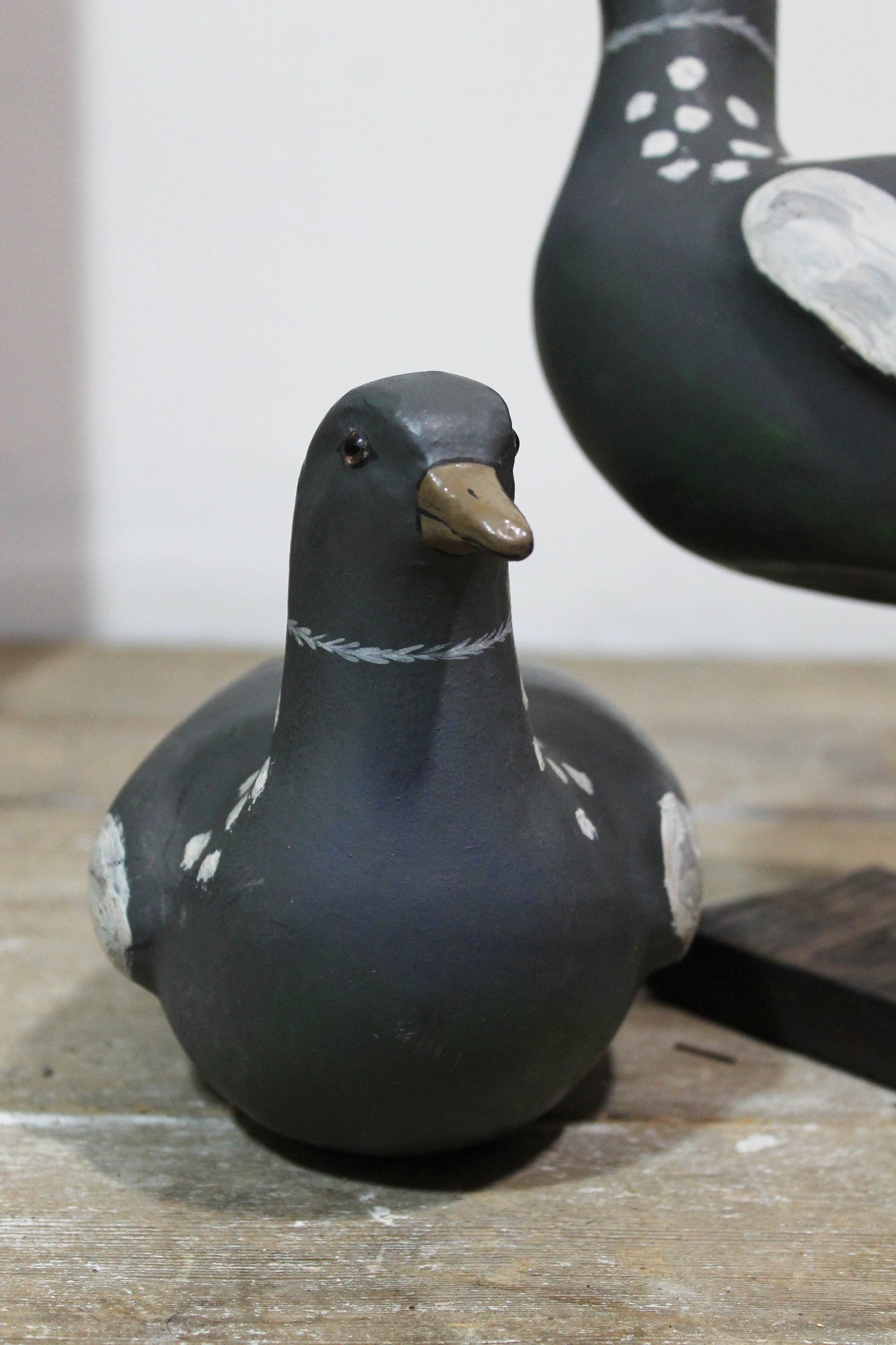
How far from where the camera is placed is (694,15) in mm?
812

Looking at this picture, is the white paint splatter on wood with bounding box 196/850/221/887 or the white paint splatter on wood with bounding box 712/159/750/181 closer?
the white paint splatter on wood with bounding box 196/850/221/887

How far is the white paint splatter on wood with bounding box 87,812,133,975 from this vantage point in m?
0.67

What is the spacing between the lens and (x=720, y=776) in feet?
4.29

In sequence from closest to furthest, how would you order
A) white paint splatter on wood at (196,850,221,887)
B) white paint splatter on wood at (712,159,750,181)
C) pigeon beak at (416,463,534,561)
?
pigeon beak at (416,463,534,561)
white paint splatter on wood at (196,850,221,887)
white paint splatter on wood at (712,159,750,181)

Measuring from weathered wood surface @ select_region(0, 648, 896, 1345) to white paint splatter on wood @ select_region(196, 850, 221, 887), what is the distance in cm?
14

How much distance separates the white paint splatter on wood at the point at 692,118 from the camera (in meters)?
0.79

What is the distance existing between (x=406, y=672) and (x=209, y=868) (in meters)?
0.12

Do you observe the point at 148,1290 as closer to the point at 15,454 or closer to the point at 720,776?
the point at 720,776

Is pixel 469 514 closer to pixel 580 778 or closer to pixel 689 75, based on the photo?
pixel 580 778

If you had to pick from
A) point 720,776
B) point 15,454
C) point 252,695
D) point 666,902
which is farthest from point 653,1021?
point 15,454

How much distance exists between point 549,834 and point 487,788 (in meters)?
0.04

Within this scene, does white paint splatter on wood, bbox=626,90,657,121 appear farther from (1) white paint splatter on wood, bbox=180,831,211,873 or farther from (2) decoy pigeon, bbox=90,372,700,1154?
(1) white paint splatter on wood, bbox=180,831,211,873

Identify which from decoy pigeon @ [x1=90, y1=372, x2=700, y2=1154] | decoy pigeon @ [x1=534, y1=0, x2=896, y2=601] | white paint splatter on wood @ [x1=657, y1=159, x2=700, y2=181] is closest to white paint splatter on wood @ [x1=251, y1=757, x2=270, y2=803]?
decoy pigeon @ [x1=90, y1=372, x2=700, y2=1154]

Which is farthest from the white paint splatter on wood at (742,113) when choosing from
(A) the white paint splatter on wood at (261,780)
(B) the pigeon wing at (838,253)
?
(A) the white paint splatter on wood at (261,780)
